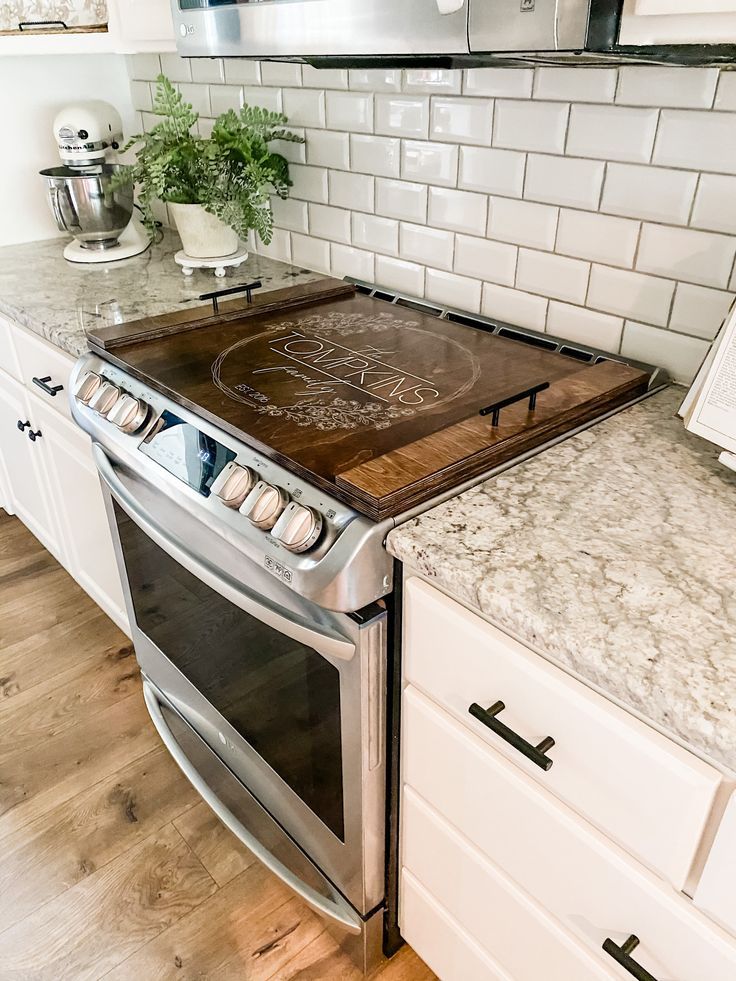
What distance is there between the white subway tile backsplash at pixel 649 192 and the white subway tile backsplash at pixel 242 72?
1.03 metres

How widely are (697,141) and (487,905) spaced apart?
3.62 ft

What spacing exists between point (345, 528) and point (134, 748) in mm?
1112

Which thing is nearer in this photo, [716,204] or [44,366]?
[716,204]

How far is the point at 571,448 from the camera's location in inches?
43.3

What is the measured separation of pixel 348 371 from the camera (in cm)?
133

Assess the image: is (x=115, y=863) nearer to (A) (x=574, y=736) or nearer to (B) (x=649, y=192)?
(A) (x=574, y=736)

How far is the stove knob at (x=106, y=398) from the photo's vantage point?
4.37 ft

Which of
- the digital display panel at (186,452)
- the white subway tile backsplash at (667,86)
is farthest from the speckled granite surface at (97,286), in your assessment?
the white subway tile backsplash at (667,86)

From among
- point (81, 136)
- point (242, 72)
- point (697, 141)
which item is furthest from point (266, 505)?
point (81, 136)

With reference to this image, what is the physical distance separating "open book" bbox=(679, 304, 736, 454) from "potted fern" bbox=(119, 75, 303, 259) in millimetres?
1063

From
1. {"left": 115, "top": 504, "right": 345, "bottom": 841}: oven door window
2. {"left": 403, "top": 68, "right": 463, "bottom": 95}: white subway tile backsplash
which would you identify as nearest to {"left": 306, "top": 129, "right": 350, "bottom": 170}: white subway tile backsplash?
{"left": 403, "top": 68, "right": 463, "bottom": 95}: white subway tile backsplash

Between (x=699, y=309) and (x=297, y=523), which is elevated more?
(x=699, y=309)

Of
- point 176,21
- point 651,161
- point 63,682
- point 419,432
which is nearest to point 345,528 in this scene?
point 419,432

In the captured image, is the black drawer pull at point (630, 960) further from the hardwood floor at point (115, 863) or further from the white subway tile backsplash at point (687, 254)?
the white subway tile backsplash at point (687, 254)
